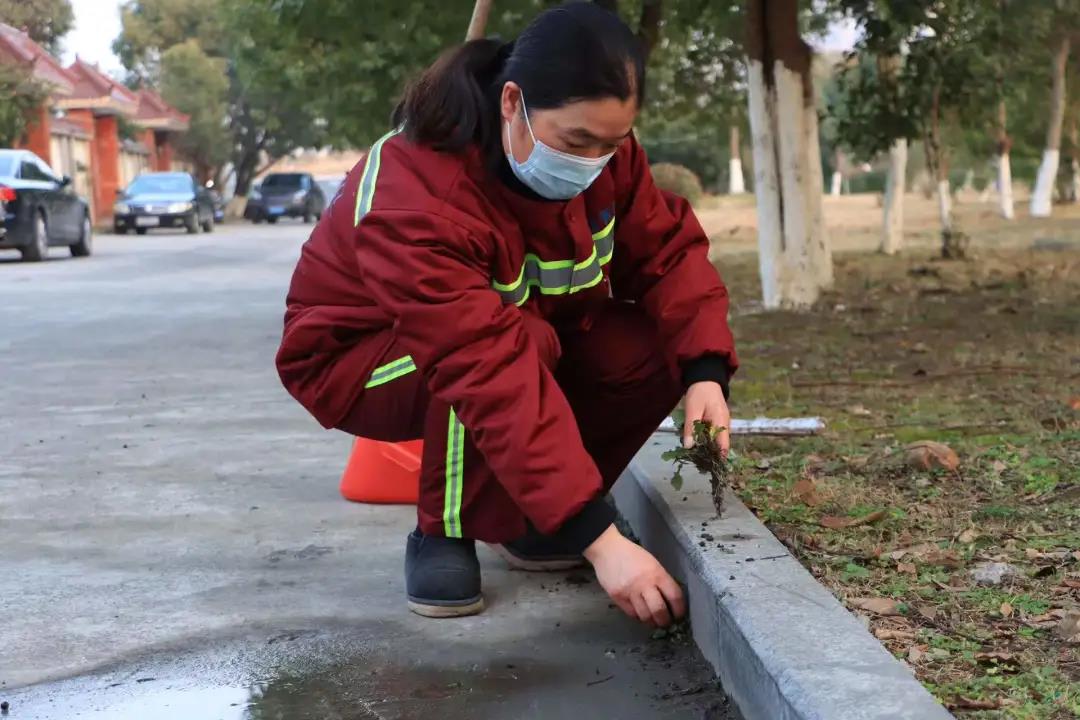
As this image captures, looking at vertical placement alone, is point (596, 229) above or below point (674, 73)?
below

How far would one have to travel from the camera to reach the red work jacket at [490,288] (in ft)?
9.36

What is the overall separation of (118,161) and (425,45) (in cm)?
3349

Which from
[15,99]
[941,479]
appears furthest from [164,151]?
[941,479]

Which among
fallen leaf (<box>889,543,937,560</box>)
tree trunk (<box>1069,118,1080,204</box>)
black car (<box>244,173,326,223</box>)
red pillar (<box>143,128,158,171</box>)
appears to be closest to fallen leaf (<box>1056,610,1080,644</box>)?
fallen leaf (<box>889,543,937,560</box>)

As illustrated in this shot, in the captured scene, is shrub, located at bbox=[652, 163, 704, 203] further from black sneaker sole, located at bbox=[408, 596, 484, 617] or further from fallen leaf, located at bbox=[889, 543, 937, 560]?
black sneaker sole, located at bbox=[408, 596, 484, 617]

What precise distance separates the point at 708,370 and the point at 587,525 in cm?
61

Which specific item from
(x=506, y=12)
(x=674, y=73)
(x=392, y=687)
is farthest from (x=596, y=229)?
(x=674, y=73)

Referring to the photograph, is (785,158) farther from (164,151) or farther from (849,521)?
(164,151)

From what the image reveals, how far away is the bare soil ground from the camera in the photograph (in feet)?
8.83

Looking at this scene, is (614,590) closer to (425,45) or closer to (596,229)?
(596,229)

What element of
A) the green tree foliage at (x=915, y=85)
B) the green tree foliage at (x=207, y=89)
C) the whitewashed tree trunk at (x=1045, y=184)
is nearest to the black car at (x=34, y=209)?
the green tree foliage at (x=915, y=85)

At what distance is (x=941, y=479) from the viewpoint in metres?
4.11

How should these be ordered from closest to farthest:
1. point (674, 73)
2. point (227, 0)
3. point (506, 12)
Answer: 1. point (506, 12)
2. point (674, 73)
3. point (227, 0)

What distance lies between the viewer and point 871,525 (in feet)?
11.8
